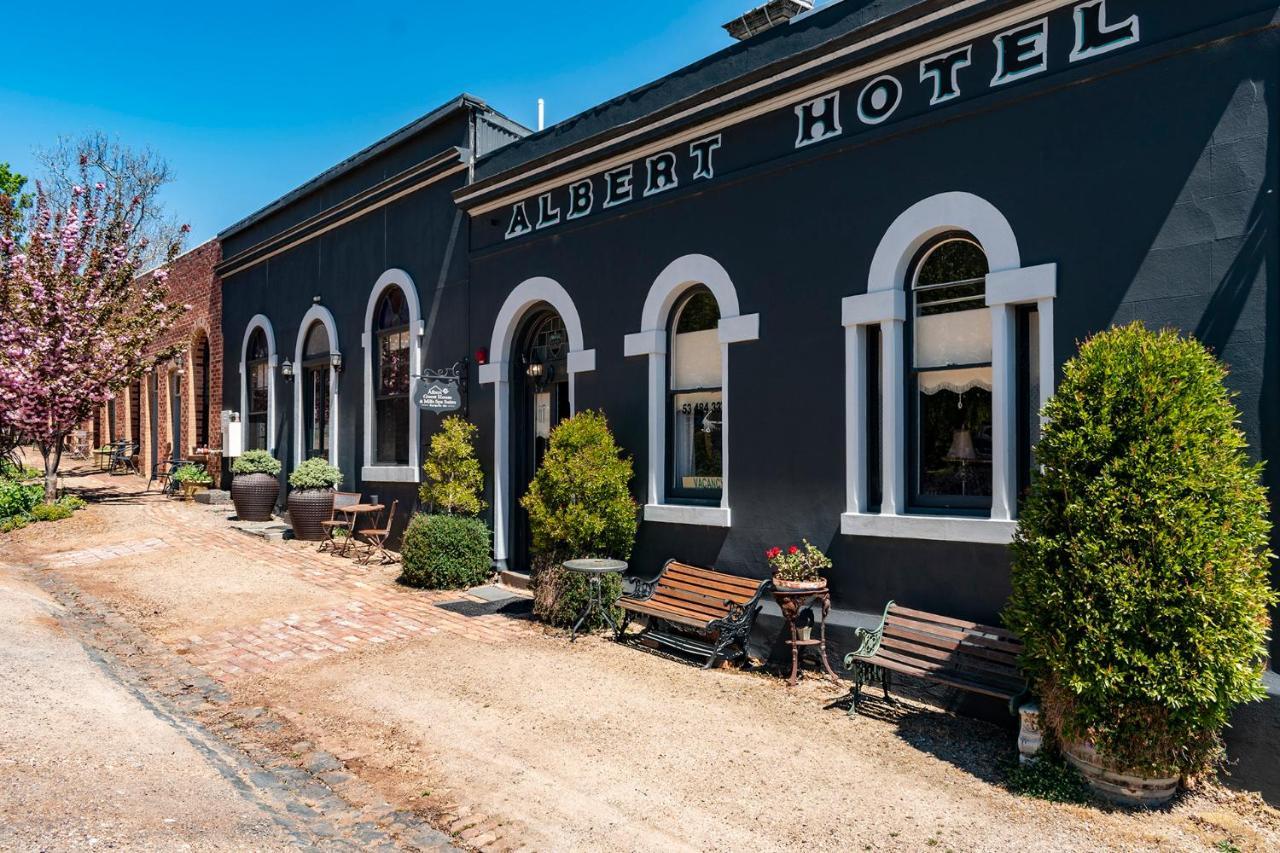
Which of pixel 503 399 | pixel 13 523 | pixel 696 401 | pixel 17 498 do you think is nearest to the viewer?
pixel 696 401

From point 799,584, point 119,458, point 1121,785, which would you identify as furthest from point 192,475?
point 1121,785

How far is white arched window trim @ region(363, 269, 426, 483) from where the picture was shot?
11.7 meters

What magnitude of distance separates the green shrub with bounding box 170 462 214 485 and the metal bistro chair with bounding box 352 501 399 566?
6731 millimetres

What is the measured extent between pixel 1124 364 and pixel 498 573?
7262 millimetres

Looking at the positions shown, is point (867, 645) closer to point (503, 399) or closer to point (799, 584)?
point (799, 584)

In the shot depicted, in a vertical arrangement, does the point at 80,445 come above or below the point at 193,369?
below

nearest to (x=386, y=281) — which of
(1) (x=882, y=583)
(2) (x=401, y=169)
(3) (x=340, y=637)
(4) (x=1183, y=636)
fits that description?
(2) (x=401, y=169)

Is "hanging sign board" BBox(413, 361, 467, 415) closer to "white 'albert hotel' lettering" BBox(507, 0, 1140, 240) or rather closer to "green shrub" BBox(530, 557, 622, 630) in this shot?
"white 'albert hotel' lettering" BBox(507, 0, 1140, 240)

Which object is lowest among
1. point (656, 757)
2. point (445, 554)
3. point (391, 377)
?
point (656, 757)

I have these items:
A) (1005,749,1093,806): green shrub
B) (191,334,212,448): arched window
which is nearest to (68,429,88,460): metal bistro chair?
(191,334,212,448): arched window

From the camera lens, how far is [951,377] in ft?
21.2

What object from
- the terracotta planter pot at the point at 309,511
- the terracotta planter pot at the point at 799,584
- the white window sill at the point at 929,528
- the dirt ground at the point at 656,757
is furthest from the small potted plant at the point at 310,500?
the white window sill at the point at 929,528

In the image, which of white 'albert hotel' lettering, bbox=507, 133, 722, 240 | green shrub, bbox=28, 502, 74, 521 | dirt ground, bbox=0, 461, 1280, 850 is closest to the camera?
dirt ground, bbox=0, 461, 1280, 850

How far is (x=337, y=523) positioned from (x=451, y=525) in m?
3.29
